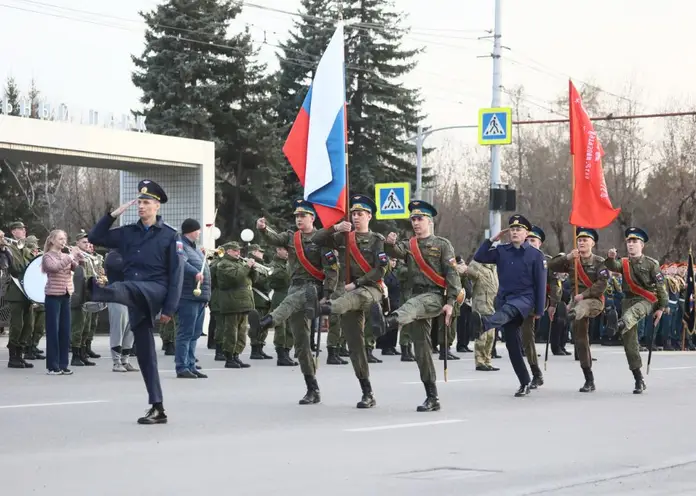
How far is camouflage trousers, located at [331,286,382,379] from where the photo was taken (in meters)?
12.8

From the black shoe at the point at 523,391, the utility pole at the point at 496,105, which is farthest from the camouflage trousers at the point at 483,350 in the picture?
the utility pole at the point at 496,105

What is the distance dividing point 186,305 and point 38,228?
45.4 m

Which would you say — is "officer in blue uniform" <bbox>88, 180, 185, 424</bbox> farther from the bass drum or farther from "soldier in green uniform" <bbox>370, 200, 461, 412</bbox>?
the bass drum

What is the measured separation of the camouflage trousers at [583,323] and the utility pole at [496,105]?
16041mm

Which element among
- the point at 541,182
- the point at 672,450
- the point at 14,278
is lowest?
the point at 672,450

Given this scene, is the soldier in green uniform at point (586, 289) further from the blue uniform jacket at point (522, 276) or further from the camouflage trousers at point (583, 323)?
the blue uniform jacket at point (522, 276)

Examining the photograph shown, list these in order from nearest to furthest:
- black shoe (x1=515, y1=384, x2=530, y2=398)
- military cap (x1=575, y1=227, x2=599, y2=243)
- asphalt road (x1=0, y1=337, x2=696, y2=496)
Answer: asphalt road (x1=0, y1=337, x2=696, y2=496) < black shoe (x1=515, y1=384, x2=530, y2=398) < military cap (x1=575, y1=227, x2=599, y2=243)

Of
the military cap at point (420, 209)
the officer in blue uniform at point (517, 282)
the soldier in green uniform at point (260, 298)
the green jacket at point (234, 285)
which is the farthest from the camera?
the soldier in green uniform at point (260, 298)

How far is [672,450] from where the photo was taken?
403 inches

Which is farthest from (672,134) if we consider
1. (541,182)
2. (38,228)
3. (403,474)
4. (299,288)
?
(403,474)

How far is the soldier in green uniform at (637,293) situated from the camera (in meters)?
15.7

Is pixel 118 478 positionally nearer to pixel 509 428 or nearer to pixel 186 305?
pixel 509 428

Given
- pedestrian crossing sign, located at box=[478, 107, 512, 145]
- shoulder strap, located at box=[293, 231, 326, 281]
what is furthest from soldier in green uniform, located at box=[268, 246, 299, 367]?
pedestrian crossing sign, located at box=[478, 107, 512, 145]

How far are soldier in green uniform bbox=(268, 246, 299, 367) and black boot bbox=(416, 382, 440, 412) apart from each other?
22.7 ft
